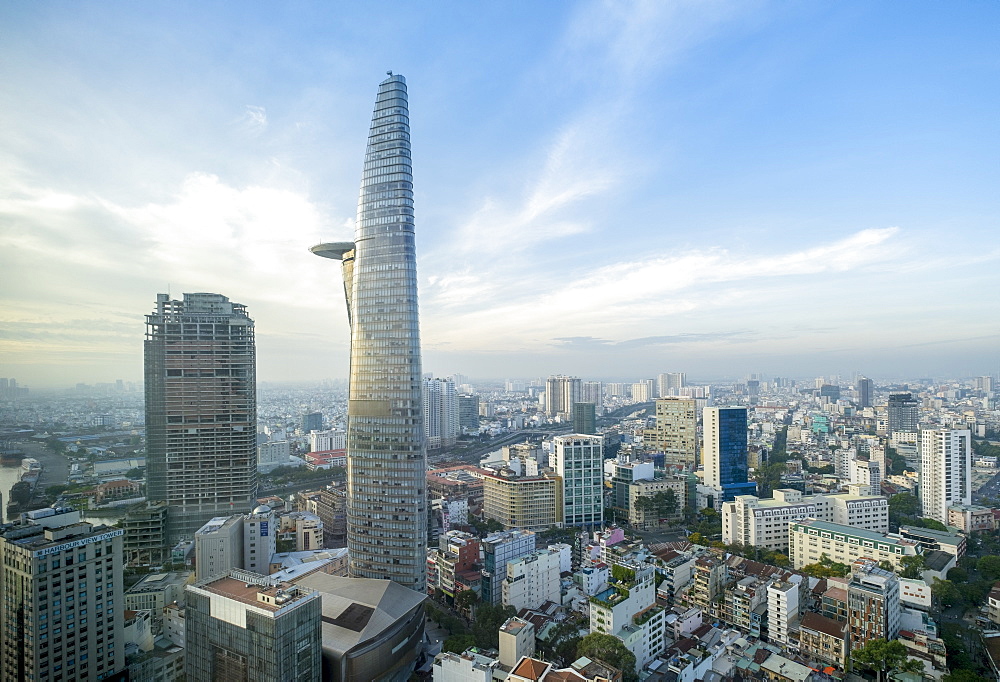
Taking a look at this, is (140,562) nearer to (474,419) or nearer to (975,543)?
(975,543)

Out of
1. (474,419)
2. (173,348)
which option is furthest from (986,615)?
(474,419)

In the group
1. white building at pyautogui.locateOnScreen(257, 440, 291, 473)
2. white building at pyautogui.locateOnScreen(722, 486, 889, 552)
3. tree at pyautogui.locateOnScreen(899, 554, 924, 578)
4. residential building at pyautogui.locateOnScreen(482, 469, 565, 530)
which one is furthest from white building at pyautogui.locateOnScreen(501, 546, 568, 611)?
white building at pyautogui.locateOnScreen(257, 440, 291, 473)

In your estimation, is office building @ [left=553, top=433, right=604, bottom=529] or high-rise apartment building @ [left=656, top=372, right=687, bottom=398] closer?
office building @ [left=553, top=433, right=604, bottom=529]

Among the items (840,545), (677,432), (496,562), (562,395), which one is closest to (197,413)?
(496,562)

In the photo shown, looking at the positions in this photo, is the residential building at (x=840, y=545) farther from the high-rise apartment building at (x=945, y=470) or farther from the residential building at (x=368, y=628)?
the residential building at (x=368, y=628)

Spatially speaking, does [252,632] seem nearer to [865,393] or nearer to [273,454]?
[273,454]

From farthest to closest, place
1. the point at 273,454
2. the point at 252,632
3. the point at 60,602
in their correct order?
the point at 273,454 → the point at 60,602 → the point at 252,632

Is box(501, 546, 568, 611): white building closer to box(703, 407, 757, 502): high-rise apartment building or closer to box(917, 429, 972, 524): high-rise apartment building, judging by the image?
box(703, 407, 757, 502): high-rise apartment building
